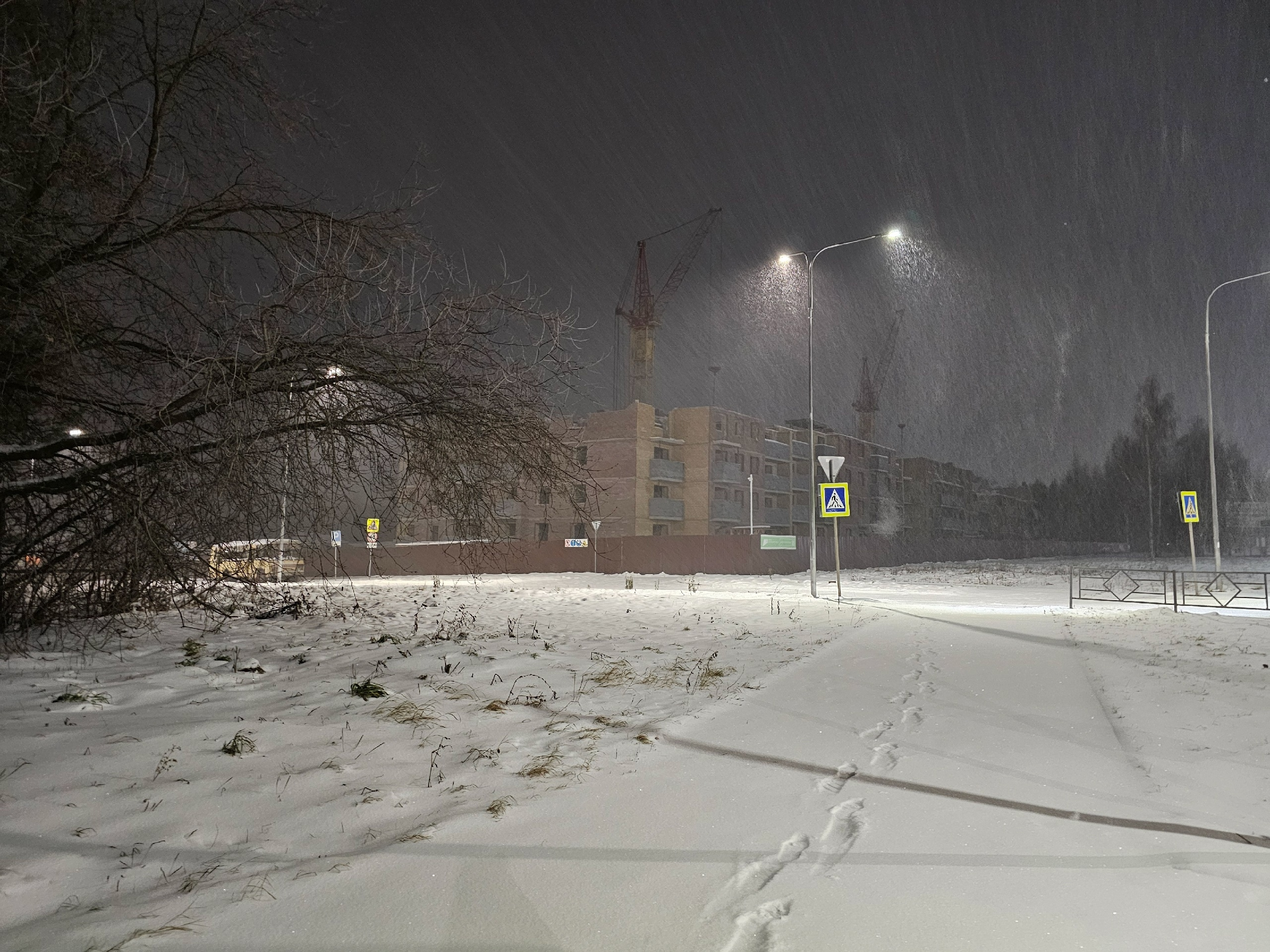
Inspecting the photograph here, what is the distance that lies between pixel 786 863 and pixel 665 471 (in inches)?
2362

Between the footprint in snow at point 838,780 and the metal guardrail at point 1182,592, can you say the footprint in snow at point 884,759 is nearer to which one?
the footprint in snow at point 838,780

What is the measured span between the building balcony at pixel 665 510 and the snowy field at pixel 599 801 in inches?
2089

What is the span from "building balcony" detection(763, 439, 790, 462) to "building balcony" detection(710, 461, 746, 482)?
8426mm

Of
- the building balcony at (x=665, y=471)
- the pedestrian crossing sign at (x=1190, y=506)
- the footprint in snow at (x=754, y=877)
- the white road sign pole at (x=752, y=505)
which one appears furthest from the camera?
the building balcony at (x=665, y=471)

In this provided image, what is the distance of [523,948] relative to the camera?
2707 mm

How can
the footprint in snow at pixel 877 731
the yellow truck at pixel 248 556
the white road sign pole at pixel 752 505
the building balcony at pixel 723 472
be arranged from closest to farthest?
the footprint in snow at pixel 877 731 → the yellow truck at pixel 248 556 → the white road sign pole at pixel 752 505 → the building balcony at pixel 723 472

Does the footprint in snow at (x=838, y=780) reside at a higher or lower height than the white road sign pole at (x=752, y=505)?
lower

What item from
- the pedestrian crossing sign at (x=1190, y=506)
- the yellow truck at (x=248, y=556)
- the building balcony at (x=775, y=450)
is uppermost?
the building balcony at (x=775, y=450)

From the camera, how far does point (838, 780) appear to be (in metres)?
4.74

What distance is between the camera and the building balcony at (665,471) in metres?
62.8

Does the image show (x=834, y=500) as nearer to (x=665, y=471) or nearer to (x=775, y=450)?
(x=665, y=471)

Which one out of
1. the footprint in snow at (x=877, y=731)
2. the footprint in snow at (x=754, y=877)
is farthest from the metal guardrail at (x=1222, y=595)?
the footprint in snow at (x=754, y=877)

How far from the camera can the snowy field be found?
290 centimetres

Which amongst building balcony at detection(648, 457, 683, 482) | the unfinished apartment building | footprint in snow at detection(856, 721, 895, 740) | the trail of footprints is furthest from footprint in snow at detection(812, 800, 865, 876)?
building balcony at detection(648, 457, 683, 482)
